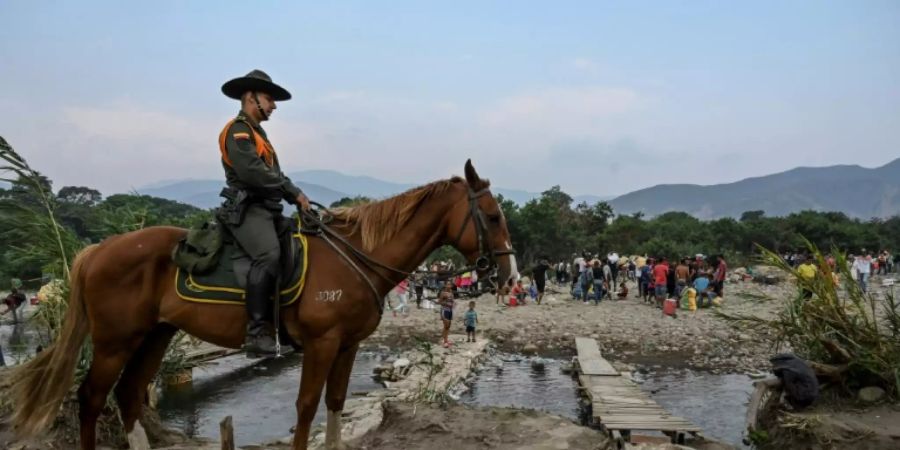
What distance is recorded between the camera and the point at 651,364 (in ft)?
50.7

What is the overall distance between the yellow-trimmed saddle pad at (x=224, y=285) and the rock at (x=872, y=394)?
26.0 ft

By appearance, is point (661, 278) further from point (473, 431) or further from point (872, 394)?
point (473, 431)

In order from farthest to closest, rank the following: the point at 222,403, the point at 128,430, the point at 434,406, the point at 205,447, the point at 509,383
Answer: the point at 509,383 < the point at 222,403 < the point at 434,406 < the point at 205,447 < the point at 128,430

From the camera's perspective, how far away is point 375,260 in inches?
201

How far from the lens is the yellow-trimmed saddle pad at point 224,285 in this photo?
16.2ft

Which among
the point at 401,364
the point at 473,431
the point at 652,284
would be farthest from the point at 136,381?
the point at 652,284

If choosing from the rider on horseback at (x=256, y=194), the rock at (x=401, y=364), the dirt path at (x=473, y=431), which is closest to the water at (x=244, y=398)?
the rock at (x=401, y=364)

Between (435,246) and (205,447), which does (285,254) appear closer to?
(435,246)

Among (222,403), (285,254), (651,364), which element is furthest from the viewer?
(651,364)

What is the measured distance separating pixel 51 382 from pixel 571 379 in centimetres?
1072

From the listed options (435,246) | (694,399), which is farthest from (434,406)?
(694,399)

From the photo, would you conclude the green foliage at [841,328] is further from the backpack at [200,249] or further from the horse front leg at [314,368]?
the backpack at [200,249]

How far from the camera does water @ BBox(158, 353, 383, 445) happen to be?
1020 cm

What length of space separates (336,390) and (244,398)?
7675 mm
